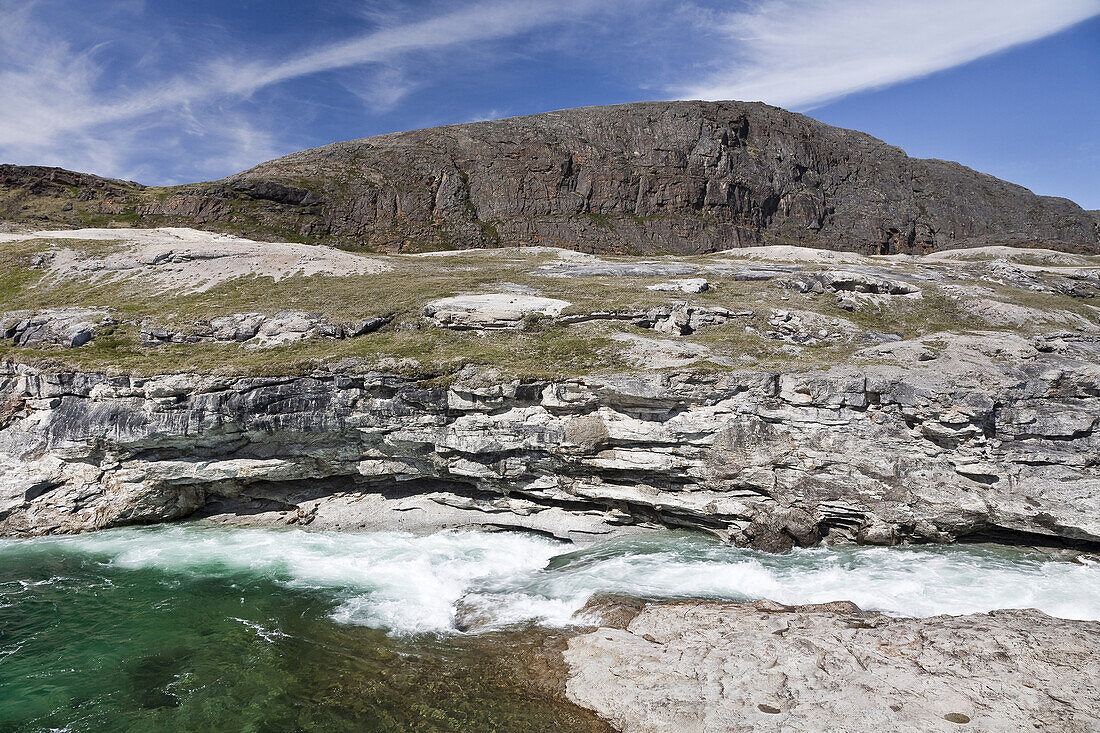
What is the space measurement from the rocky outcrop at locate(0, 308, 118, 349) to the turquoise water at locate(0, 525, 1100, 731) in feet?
38.5

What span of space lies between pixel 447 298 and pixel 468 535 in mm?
15934

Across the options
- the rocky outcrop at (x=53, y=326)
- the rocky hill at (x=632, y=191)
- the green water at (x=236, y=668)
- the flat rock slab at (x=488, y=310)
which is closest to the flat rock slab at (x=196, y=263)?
the rocky outcrop at (x=53, y=326)

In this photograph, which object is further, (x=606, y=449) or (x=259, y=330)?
(x=259, y=330)

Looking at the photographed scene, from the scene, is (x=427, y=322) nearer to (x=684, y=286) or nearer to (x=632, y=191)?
(x=684, y=286)

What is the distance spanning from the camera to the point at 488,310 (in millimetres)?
31484

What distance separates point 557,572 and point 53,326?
1204 inches

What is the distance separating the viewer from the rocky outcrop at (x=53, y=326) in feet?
94.9

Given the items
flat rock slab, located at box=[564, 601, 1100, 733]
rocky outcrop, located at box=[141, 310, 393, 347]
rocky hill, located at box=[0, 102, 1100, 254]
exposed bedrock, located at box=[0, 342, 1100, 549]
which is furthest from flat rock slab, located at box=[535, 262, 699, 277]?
flat rock slab, located at box=[564, 601, 1100, 733]

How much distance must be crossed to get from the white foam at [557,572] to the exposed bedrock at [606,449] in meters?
1.53

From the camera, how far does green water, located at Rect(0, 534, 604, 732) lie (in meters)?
11.1

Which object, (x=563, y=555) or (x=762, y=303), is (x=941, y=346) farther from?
(x=563, y=555)

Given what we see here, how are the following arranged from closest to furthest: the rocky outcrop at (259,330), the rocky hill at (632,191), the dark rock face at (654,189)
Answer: the rocky outcrop at (259,330) → the rocky hill at (632,191) → the dark rock face at (654,189)

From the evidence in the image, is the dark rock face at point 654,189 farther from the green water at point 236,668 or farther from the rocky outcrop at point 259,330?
the green water at point 236,668

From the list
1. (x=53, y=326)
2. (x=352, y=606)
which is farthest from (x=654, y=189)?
(x=352, y=606)
